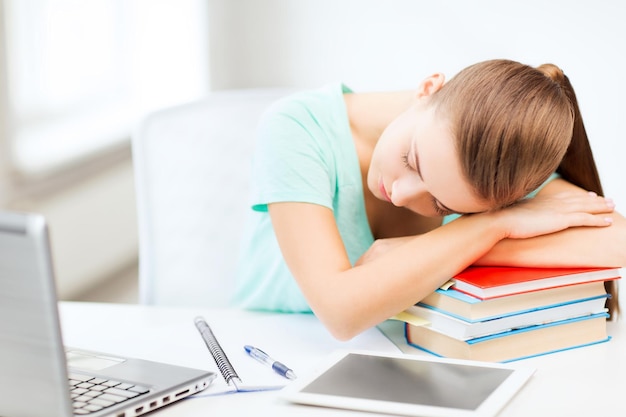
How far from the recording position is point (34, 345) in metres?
0.63

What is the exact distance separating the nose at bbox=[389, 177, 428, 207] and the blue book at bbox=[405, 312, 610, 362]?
0.17 metres

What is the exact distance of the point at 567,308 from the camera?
97 cm

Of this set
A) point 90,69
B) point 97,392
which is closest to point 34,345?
point 97,392

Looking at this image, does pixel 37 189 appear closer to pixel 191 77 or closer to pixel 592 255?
pixel 191 77

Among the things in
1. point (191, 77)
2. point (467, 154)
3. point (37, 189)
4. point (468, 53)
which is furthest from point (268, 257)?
point (191, 77)

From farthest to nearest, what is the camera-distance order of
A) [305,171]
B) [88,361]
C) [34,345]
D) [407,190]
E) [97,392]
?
[305,171] → [407,190] → [88,361] → [97,392] → [34,345]

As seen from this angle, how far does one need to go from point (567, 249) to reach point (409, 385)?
34 cm

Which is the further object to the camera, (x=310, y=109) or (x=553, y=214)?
(x=310, y=109)

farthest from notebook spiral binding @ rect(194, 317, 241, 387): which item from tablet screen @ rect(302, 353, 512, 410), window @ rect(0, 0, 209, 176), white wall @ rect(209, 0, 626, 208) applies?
white wall @ rect(209, 0, 626, 208)

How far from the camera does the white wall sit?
6.34ft

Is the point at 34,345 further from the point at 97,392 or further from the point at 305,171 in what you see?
the point at 305,171

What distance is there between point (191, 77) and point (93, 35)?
1.76 feet

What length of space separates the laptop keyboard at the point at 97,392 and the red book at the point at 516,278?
397 mm

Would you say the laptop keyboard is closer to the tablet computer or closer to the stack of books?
the tablet computer
